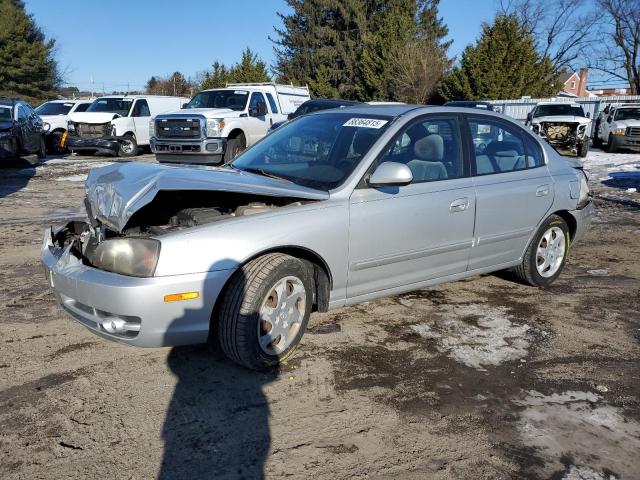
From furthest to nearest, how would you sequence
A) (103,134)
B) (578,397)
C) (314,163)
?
(103,134)
(314,163)
(578,397)

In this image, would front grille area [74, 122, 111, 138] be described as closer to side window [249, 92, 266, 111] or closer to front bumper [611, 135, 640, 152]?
side window [249, 92, 266, 111]

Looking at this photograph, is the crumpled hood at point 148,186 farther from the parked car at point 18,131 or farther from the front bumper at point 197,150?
the parked car at point 18,131

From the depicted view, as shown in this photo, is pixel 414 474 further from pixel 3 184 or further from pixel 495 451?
pixel 3 184

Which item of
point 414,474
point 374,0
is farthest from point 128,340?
point 374,0

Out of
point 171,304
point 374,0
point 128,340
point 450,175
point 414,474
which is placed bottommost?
point 414,474

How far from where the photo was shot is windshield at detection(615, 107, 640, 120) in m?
20.2

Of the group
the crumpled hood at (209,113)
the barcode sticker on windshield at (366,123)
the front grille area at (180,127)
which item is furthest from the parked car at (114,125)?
the barcode sticker on windshield at (366,123)

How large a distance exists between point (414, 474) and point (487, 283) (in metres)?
3.19

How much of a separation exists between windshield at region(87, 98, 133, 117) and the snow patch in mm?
15687

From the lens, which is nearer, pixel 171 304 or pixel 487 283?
pixel 171 304

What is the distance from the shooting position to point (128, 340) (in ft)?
10.6

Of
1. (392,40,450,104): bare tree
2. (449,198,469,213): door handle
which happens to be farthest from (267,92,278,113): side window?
(392,40,450,104): bare tree

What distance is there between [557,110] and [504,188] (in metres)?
17.4

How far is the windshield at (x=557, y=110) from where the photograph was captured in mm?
19906
